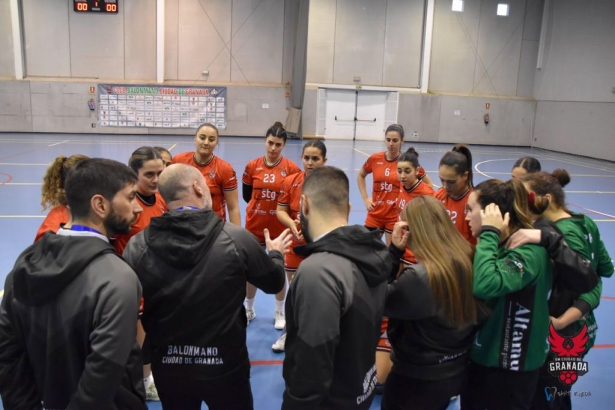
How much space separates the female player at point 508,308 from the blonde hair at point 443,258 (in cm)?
7

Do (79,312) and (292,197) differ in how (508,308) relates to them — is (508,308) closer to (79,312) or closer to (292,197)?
(79,312)

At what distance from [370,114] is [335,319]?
2608 centimetres

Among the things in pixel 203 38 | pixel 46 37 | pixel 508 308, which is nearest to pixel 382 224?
pixel 508 308

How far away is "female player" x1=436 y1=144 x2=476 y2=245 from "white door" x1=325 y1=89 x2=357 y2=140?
2255 cm

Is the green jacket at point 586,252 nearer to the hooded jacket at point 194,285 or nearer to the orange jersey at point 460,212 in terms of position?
the orange jersey at point 460,212

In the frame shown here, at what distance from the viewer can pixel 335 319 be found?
7.25ft

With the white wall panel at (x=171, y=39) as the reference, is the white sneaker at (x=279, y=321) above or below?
below

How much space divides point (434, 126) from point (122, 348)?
27.3 metres

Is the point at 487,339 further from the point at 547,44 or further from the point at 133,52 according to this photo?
the point at 547,44

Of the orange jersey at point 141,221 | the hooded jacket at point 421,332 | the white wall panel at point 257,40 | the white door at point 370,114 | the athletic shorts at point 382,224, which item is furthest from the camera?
the white door at point 370,114

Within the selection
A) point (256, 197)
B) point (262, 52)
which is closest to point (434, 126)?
point (262, 52)

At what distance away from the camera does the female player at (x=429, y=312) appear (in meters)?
2.55

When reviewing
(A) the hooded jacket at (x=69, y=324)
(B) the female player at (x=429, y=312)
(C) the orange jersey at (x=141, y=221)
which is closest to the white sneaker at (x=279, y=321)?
(C) the orange jersey at (x=141, y=221)

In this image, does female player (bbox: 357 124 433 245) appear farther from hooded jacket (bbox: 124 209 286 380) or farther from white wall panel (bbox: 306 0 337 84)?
white wall panel (bbox: 306 0 337 84)
